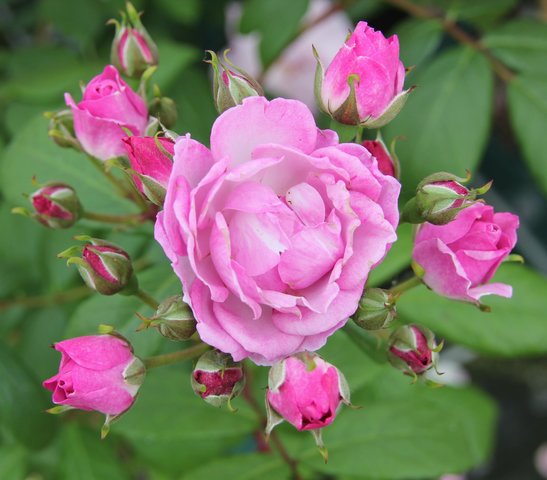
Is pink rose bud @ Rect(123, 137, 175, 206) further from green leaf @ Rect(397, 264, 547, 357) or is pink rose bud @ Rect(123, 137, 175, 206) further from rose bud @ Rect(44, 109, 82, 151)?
green leaf @ Rect(397, 264, 547, 357)

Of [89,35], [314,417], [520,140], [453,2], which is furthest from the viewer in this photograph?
[89,35]

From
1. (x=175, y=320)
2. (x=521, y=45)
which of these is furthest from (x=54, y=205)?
(x=521, y=45)

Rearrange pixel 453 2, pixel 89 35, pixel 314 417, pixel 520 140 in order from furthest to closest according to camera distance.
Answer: pixel 89 35 < pixel 453 2 < pixel 520 140 < pixel 314 417

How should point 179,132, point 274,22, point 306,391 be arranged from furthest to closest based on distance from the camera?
point 274,22 → point 179,132 → point 306,391

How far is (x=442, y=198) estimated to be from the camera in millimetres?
859

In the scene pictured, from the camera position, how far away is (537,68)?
143 cm

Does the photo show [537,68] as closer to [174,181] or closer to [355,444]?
[355,444]

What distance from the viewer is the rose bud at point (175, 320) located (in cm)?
79

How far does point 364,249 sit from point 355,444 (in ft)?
1.90

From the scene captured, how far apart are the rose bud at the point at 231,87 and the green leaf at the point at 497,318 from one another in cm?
60

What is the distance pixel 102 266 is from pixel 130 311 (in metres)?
0.23

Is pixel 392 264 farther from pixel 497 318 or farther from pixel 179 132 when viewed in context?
pixel 179 132

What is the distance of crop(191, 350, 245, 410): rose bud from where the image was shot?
82cm

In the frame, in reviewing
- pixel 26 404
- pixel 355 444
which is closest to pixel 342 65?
pixel 355 444
